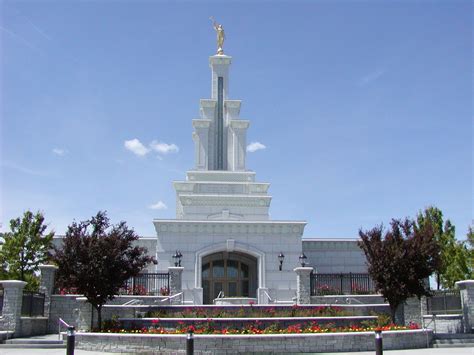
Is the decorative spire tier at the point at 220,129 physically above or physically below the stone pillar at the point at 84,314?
above

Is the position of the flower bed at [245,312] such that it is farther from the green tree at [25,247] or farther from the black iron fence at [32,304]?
the green tree at [25,247]

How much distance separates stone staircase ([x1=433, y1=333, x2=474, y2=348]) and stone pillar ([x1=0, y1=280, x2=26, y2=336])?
16716 millimetres

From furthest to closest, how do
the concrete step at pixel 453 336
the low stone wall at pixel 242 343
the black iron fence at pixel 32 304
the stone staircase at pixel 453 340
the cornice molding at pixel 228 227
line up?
the cornice molding at pixel 228 227 < the black iron fence at pixel 32 304 < the concrete step at pixel 453 336 < the stone staircase at pixel 453 340 < the low stone wall at pixel 242 343

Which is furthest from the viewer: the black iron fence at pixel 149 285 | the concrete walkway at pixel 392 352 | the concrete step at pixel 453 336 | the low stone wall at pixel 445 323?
the black iron fence at pixel 149 285

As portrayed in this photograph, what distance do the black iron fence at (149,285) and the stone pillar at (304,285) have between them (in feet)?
22.2

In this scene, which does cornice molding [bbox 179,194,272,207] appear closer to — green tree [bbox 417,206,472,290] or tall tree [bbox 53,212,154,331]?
green tree [bbox 417,206,472,290]

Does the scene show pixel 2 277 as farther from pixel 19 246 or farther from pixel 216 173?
pixel 216 173

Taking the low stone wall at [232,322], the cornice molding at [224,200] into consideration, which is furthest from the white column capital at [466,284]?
the cornice molding at [224,200]

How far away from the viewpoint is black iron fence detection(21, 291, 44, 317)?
22.9 m

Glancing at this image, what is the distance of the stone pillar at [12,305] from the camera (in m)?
21.8

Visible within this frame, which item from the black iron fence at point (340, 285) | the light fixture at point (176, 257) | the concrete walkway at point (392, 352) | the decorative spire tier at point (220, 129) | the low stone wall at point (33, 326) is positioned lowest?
the concrete walkway at point (392, 352)

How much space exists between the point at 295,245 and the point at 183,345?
59.8 feet

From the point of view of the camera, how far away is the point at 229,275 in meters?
34.8

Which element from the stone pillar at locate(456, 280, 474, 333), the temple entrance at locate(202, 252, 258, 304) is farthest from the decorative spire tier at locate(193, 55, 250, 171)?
the stone pillar at locate(456, 280, 474, 333)
